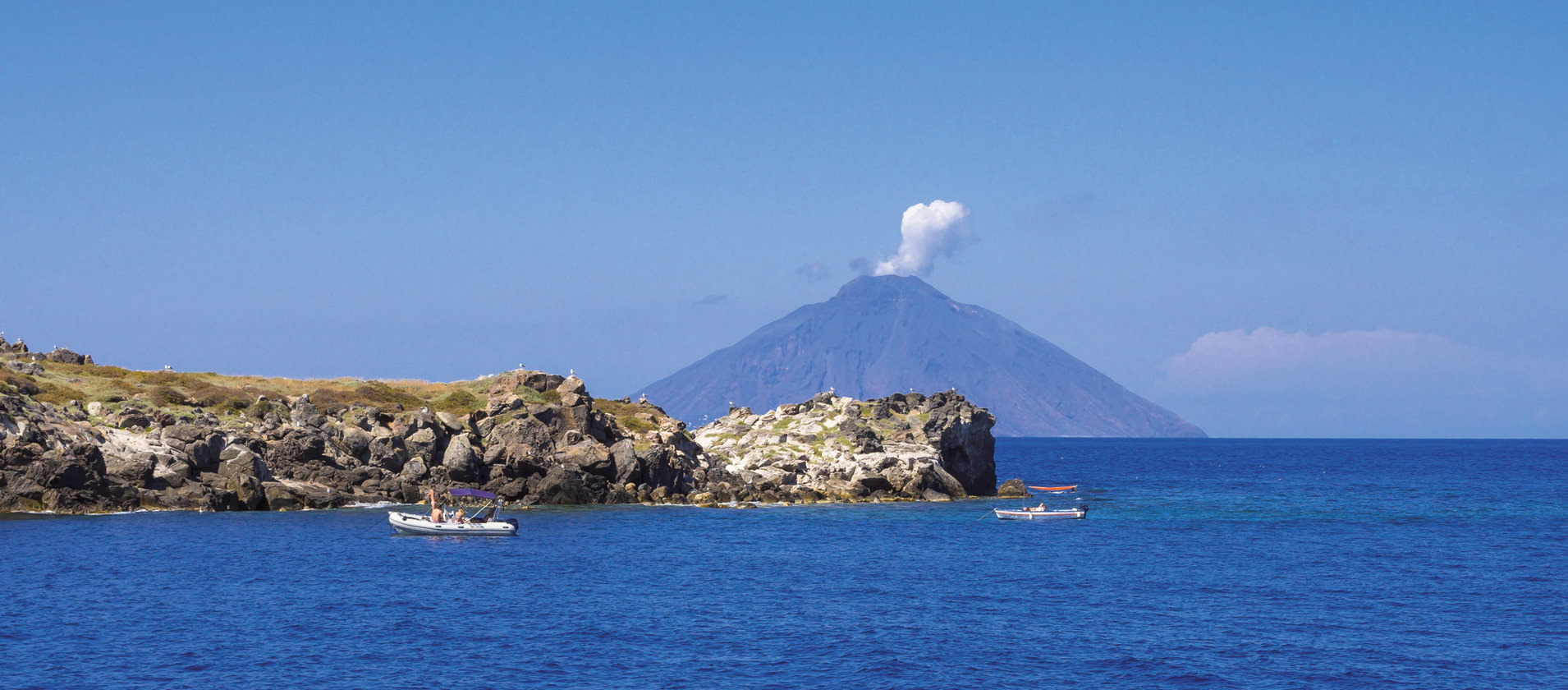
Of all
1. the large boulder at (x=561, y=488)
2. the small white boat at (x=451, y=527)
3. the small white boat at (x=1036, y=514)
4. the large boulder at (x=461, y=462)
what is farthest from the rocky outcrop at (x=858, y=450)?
the small white boat at (x=451, y=527)

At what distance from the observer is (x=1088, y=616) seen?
2067 inches

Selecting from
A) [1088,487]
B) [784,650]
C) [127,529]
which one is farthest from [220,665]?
[1088,487]

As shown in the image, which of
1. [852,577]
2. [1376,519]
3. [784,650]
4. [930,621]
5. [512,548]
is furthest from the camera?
[1376,519]

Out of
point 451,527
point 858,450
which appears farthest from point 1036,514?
point 451,527

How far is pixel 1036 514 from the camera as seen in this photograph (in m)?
100

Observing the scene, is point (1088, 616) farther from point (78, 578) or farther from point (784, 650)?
point (78, 578)

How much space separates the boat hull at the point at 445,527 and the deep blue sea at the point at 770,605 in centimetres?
107

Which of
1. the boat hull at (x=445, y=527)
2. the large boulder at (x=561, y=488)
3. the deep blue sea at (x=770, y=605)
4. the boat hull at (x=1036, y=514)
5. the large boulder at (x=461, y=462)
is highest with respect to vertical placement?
the large boulder at (x=461, y=462)

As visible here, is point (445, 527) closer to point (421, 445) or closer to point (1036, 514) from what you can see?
point (421, 445)

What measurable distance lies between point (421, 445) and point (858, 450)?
136ft

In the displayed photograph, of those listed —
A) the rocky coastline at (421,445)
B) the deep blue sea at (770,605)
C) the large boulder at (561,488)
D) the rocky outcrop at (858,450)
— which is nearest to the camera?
the deep blue sea at (770,605)

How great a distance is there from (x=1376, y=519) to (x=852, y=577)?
195 ft

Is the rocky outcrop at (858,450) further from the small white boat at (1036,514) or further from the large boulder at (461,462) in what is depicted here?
the large boulder at (461,462)

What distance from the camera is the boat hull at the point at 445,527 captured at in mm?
80562
